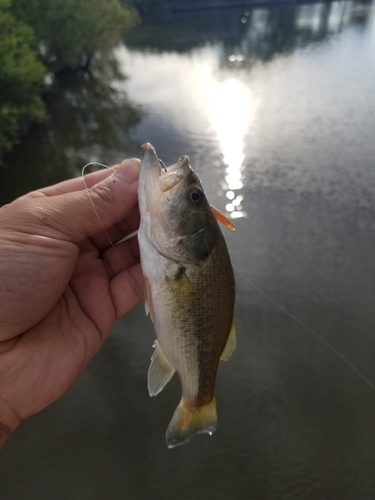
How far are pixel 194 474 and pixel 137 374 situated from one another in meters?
1.44

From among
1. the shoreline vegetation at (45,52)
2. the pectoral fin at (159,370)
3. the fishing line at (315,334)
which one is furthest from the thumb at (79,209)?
the shoreline vegetation at (45,52)

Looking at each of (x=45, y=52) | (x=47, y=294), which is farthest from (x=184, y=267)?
(x=45, y=52)

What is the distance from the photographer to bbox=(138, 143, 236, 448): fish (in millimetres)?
2023

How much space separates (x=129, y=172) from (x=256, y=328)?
3738 mm

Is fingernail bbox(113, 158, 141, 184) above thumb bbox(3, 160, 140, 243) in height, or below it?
above

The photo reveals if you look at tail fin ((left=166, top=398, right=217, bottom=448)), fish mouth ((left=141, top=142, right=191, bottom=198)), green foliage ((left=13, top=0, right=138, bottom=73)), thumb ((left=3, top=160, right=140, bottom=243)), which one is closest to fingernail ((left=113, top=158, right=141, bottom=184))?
thumb ((left=3, top=160, right=140, bottom=243))

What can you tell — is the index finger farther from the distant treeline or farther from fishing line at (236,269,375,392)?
the distant treeline

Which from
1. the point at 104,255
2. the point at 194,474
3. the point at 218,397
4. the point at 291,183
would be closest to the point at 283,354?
the point at 218,397

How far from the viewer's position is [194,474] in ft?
13.2

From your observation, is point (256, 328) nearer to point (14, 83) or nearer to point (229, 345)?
point (229, 345)

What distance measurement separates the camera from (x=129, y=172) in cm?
241

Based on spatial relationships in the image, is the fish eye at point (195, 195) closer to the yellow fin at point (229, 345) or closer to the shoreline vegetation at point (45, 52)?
the yellow fin at point (229, 345)

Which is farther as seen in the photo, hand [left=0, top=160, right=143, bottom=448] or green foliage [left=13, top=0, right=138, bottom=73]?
green foliage [left=13, top=0, right=138, bottom=73]

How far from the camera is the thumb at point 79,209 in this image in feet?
7.24
